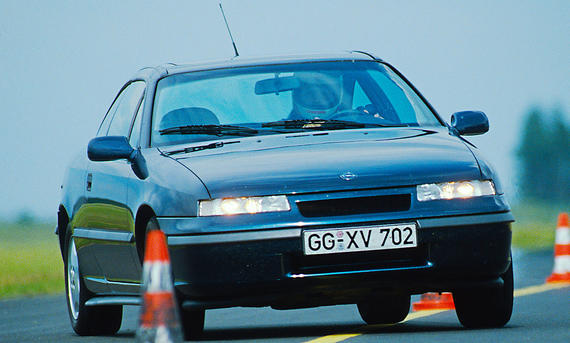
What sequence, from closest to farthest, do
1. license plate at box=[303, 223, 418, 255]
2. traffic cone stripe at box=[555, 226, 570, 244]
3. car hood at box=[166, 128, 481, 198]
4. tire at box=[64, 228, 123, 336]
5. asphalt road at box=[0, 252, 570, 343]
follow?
license plate at box=[303, 223, 418, 255]
car hood at box=[166, 128, 481, 198]
asphalt road at box=[0, 252, 570, 343]
tire at box=[64, 228, 123, 336]
traffic cone stripe at box=[555, 226, 570, 244]

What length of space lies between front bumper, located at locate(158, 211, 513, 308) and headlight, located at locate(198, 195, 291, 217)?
0.40 feet

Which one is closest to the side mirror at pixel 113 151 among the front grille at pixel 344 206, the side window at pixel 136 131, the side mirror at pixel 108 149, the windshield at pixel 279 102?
the side mirror at pixel 108 149

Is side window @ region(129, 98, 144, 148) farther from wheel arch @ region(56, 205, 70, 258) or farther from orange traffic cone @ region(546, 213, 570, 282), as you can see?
orange traffic cone @ region(546, 213, 570, 282)

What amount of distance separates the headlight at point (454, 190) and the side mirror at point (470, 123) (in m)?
1.05

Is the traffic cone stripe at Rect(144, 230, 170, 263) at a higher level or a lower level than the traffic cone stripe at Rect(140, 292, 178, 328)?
higher

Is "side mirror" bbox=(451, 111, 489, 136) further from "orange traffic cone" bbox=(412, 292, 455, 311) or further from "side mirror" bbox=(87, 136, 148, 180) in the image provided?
"orange traffic cone" bbox=(412, 292, 455, 311)

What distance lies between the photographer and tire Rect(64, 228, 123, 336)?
9.80m

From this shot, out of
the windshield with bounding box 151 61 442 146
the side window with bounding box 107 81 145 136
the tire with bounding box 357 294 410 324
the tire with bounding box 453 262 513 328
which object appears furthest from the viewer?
the tire with bounding box 357 294 410 324

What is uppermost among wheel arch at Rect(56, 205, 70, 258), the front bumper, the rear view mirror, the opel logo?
the rear view mirror

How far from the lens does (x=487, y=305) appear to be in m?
8.34

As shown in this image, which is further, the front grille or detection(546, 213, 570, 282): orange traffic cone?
detection(546, 213, 570, 282): orange traffic cone

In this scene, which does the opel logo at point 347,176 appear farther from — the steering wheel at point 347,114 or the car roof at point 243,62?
the car roof at point 243,62

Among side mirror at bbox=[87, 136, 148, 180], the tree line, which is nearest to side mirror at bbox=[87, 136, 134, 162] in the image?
side mirror at bbox=[87, 136, 148, 180]

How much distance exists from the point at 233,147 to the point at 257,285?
101 cm
